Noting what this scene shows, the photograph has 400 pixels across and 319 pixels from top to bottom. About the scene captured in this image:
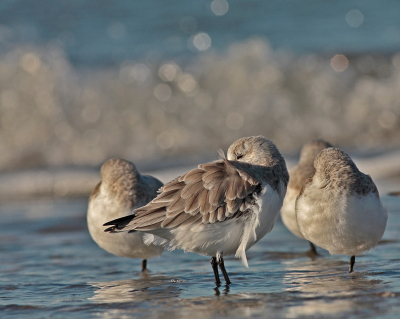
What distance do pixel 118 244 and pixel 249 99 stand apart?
951 centimetres

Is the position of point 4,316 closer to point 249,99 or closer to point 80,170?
point 80,170

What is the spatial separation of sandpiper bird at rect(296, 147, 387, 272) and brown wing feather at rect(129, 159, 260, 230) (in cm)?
58

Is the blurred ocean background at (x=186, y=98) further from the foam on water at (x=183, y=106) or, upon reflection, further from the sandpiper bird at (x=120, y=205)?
the sandpiper bird at (x=120, y=205)

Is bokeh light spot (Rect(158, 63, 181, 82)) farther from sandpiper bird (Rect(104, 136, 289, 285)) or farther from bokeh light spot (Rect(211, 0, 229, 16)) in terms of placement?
sandpiper bird (Rect(104, 136, 289, 285))

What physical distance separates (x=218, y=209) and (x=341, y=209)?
909 mm

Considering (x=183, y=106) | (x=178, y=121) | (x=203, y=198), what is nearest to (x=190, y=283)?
(x=203, y=198)

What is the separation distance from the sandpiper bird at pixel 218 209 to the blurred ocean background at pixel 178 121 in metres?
0.41

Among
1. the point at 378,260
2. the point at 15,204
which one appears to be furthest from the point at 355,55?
the point at 378,260

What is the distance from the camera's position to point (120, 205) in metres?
5.38

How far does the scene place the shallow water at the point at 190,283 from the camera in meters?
3.94

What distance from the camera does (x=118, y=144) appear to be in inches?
552

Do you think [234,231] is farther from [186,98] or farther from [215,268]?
[186,98]

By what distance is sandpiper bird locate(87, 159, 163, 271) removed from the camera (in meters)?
5.28

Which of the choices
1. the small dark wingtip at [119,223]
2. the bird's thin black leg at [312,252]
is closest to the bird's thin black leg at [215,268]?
the small dark wingtip at [119,223]
